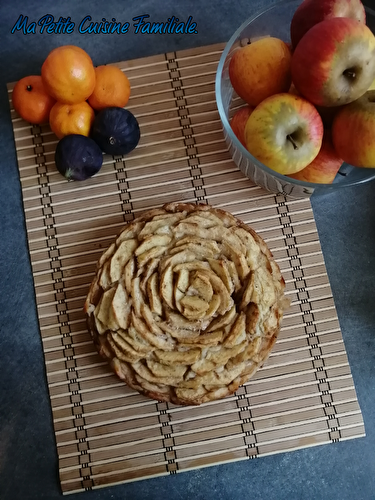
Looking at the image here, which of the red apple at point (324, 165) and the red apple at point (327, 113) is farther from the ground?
the red apple at point (327, 113)

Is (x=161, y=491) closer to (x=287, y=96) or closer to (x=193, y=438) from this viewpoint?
(x=193, y=438)

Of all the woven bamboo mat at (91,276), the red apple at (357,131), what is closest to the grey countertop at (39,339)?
the woven bamboo mat at (91,276)

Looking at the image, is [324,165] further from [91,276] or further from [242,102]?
[91,276]

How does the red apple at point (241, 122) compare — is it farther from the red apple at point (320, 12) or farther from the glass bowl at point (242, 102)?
the red apple at point (320, 12)

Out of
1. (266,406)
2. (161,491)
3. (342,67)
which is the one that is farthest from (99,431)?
(342,67)

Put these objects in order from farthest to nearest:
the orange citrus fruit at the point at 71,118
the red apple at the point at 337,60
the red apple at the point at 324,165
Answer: the orange citrus fruit at the point at 71,118 < the red apple at the point at 324,165 < the red apple at the point at 337,60

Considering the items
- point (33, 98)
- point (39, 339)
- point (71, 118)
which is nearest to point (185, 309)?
point (39, 339)

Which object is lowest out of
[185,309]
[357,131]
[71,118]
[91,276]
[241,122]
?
[185,309]

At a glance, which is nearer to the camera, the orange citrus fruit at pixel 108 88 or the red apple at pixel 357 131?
the red apple at pixel 357 131
